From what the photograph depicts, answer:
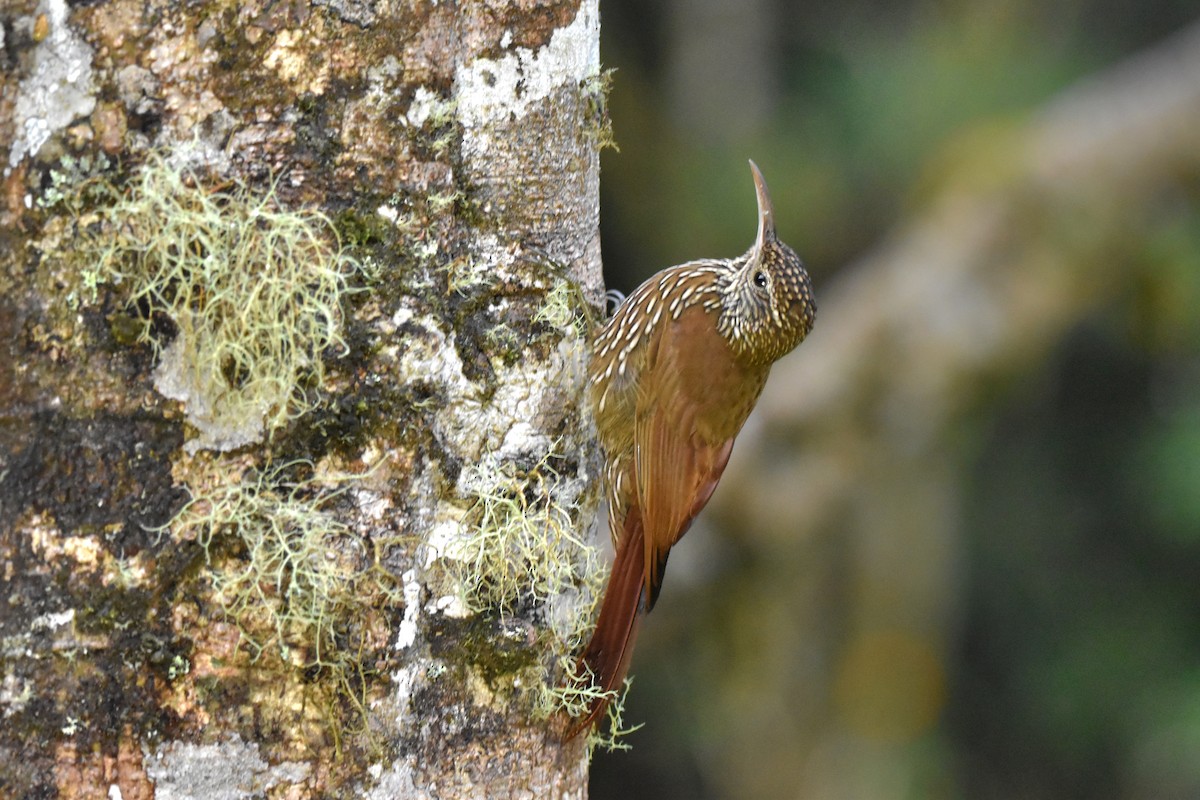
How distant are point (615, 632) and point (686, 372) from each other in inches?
33.1

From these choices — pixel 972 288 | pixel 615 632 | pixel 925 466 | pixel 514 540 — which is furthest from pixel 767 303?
pixel 925 466

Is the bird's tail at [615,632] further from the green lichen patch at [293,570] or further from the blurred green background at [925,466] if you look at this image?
the blurred green background at [925,466]

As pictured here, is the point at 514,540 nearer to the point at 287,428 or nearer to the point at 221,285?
the point at 287,428

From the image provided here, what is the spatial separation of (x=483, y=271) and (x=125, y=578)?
58cm

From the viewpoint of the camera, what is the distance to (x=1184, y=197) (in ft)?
17.7

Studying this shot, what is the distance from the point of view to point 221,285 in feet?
4.68

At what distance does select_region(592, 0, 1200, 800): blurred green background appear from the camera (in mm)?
5355

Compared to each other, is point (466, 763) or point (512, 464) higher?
point (512, 464)

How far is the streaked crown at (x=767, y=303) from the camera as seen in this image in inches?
105

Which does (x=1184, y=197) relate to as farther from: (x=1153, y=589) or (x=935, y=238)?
(x=1153, y=589)

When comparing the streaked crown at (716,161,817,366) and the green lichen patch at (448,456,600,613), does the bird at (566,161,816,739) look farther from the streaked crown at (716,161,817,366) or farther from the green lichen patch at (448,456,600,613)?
the green lichen patch at (448,456,600,613)

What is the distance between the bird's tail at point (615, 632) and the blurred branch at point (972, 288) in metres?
2.64

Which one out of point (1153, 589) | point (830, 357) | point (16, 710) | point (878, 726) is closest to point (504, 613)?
point (16, 710)

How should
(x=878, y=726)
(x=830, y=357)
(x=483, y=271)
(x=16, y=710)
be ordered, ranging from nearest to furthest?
(x=16, y=710)
(x=483, y=271)
(x=830, y=357)
(x=878, y=726)
